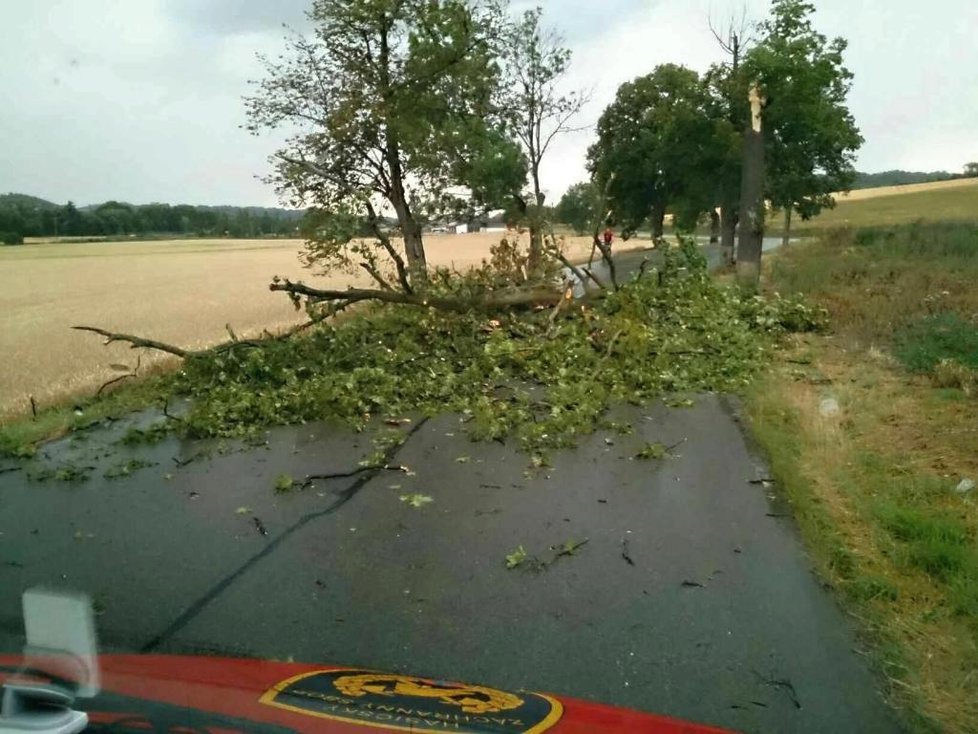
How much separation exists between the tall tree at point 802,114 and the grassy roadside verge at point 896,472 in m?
9.84

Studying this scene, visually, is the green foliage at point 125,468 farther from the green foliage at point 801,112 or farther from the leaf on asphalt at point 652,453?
the green foliage at point 801,112

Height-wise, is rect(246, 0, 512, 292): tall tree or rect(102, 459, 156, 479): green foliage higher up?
rect(246, 0, 512, 292): tall tree

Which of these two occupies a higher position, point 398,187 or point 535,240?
point 398,187

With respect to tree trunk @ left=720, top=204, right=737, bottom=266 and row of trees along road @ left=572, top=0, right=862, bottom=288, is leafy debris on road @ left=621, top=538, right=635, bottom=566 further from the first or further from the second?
tree trunk @ left=720, top=204, right=737, bottom=266

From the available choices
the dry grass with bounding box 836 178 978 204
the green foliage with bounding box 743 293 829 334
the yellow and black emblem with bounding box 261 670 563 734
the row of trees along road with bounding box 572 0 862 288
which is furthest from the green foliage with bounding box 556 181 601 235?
the dry grass with bounding box 836 178 978 204

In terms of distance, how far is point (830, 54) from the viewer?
25469 mm

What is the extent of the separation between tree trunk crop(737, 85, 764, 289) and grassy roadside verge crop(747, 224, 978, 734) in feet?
9.70

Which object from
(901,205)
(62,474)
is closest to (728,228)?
(62,474)

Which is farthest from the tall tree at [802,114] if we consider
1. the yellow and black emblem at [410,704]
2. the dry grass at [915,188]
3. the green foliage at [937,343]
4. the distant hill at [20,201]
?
the dry grass at [915,188]

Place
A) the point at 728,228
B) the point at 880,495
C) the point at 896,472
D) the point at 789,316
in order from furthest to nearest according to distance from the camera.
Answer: the point at 728,228
the point at 789,316
the point at 896,472
the point at 880,495

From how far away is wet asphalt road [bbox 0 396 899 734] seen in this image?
4141mm

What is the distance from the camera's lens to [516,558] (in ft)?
18.3

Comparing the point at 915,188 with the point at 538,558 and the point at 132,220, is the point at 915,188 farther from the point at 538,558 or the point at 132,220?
the point at 538,558

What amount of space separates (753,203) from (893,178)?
144ft
